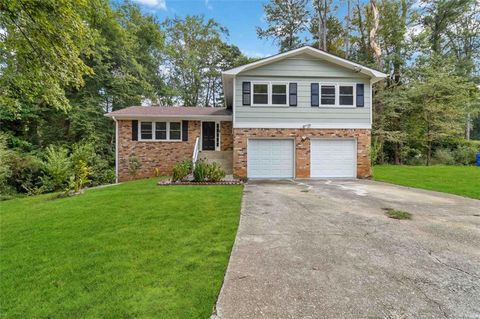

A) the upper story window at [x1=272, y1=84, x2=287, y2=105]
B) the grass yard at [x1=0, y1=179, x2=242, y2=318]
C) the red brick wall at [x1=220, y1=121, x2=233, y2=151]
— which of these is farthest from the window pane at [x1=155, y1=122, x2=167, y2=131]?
the grass yard at [x1=0, y1=179, x2=242, y2=318]

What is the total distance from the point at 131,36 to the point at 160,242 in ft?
64.5

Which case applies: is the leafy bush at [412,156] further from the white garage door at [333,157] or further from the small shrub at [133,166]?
the small shrub at [133,166]

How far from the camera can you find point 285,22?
2450 centimetres

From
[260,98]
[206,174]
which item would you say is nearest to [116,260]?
[206,174]

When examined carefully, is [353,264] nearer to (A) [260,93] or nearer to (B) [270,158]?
(B) [270,158]

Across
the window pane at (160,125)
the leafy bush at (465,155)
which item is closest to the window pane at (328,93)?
the window pane at (160,125)

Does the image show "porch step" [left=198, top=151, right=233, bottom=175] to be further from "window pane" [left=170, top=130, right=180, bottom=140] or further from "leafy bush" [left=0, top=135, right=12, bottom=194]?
"leafy bush" [left=0, top=135, right=12, bottom=194]

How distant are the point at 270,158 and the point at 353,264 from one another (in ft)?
28.8

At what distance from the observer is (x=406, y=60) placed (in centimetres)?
1923

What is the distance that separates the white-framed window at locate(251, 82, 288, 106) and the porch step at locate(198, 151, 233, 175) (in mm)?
3507

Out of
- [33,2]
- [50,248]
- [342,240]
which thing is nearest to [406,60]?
[342,240]

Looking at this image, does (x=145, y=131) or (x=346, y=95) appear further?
(x=145, y=131)

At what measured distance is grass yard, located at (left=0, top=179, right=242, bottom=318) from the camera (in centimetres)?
251

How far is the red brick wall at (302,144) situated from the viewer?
38.4 ft
